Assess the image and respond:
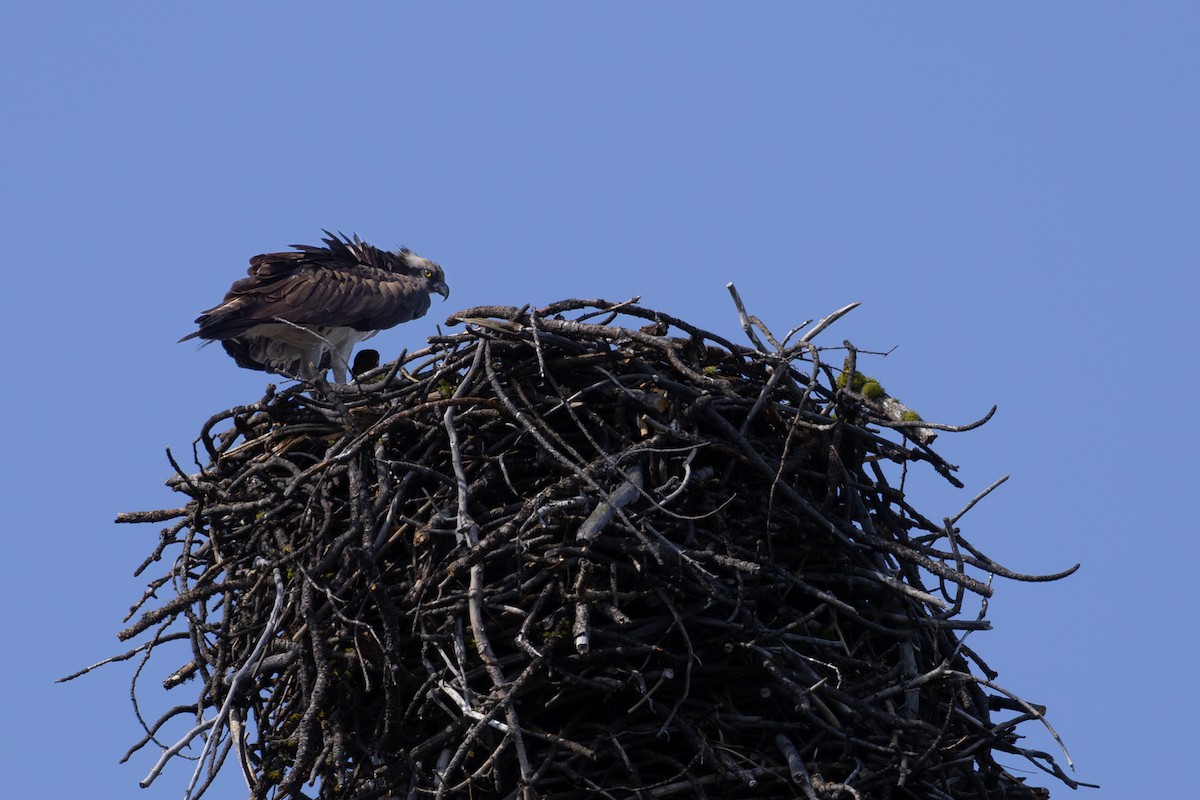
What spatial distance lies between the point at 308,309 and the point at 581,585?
3.99 m

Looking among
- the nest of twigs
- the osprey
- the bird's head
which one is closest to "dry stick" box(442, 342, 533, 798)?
the nest of twigs

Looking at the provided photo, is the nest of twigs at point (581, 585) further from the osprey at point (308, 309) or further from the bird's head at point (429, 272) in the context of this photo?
the bird's head at point (429, 272)

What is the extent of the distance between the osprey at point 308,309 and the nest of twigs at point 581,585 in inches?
84.4

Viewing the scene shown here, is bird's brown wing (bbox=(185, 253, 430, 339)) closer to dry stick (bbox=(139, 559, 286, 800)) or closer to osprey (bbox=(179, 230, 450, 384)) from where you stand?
osprey (bbox=(179, 230, 450, 384))

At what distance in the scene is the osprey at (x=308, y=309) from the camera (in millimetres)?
9703

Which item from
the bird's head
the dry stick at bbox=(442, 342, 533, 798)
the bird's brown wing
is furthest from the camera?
the bird's head

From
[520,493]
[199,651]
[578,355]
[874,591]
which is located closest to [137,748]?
[199,651]

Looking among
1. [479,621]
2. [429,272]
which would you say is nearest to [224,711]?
[479,621]

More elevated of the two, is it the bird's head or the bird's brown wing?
the bird's head

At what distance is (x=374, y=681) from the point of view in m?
6.83

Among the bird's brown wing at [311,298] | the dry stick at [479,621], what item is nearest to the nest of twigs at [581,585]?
the dry stick at [479,621]

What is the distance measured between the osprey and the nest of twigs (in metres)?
2.14

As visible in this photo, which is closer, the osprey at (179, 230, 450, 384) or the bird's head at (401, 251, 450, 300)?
the osprey at (179, 230, 450, 384)

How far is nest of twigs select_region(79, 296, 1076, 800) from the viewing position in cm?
657
